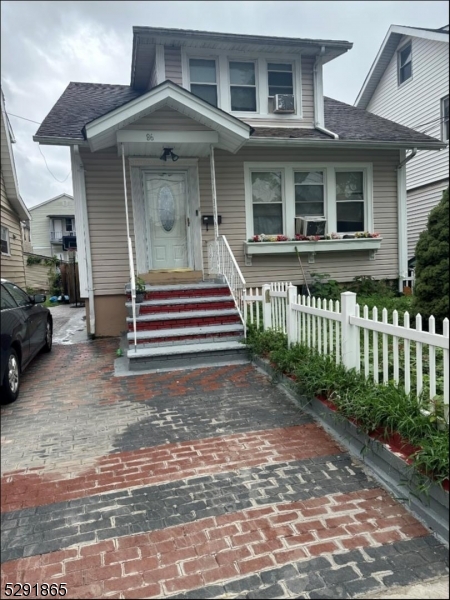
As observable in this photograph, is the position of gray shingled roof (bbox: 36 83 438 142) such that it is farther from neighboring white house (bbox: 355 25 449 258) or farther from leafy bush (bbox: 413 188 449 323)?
leafy bush (bbox: 413 188 449 323)

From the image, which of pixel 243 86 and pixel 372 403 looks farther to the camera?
pixel 243 86

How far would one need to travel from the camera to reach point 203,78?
27.8 ft

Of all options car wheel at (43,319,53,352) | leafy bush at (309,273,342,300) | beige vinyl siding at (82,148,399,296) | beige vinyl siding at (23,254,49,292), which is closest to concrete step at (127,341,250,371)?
car wheel at (43,319,53,352)

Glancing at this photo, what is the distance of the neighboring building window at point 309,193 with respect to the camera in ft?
28.8

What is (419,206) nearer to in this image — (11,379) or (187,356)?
(187,356)

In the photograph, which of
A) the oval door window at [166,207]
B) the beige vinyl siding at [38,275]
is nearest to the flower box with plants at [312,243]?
the oval door window at [166,207]

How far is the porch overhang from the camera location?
6.54m

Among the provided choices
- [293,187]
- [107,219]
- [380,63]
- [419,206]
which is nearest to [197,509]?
[107,219]

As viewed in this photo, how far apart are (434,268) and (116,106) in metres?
5.96

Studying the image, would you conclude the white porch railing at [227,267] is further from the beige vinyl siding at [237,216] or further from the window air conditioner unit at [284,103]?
the window air conditioner unit at [284,103]

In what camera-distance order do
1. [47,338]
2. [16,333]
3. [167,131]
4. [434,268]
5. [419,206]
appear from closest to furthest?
[16,333] < [434,268] < [47,338] < [167,131] < [419,206]

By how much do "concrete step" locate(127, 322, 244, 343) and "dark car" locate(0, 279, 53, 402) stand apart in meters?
1.35

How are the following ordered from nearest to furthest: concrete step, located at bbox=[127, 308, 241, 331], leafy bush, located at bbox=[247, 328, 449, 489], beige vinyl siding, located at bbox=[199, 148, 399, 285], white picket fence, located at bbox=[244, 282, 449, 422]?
leafy bush, located at bbox=[247, 328, 449, 489]
white picket fence, located at bbox=[244, 282, 449, 422]
concrete step, located at bbox=[127, 308, 241, 331]
beige vinyl siding, located at bbox=[199, 148, 399, 285]

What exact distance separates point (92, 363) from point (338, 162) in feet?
21.4
